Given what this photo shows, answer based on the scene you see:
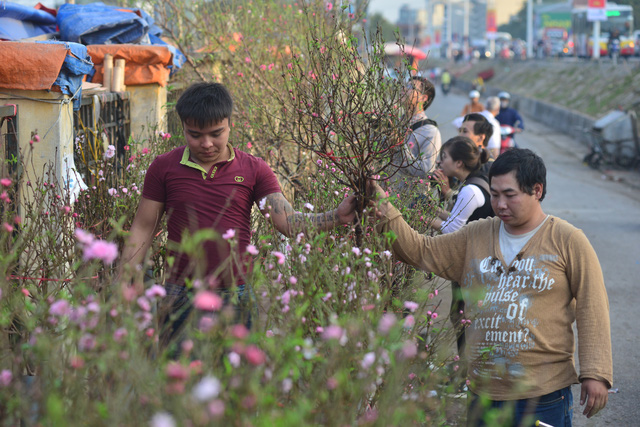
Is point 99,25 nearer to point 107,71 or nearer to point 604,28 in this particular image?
point 107,71

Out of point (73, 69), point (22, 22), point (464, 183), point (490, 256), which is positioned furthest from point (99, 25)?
point (490, 256)

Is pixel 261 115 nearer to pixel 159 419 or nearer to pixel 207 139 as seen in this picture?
pixel 207 139

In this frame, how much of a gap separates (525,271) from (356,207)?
76 cm

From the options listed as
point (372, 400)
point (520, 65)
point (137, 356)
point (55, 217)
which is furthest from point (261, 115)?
point (520, 65)

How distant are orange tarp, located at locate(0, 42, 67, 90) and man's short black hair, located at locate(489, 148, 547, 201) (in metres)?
3.14

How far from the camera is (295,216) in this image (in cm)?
328

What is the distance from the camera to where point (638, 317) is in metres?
7.18

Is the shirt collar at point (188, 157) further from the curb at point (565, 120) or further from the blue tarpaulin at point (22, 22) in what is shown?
the curb at point (565, 120)

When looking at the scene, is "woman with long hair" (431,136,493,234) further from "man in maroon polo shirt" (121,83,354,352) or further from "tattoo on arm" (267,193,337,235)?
"man in maroon polo shirt" (121,83,354,352)

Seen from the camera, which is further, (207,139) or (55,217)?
(55,217)

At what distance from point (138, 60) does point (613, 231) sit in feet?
22.9

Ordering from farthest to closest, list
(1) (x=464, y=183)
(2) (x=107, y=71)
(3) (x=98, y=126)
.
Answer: (2) (x=107, y=71), (3) (x=98, y=126), (1) (x=464, y=183)

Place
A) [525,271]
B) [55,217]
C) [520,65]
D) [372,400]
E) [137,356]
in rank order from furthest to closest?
[520,65]
[55,217]
[525,271]
[372,400]
[137,356]

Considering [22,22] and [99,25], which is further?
[99,25]
